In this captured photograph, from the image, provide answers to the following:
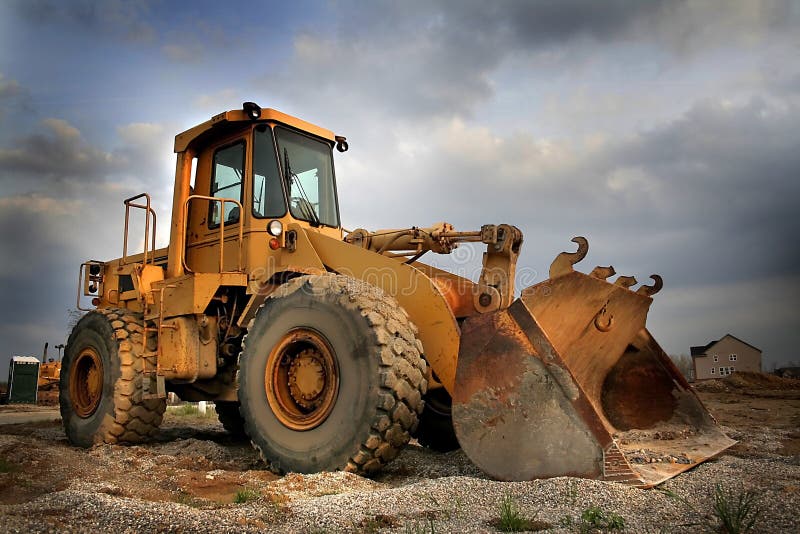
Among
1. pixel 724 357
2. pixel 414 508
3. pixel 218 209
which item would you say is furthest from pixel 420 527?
pixel 724 357

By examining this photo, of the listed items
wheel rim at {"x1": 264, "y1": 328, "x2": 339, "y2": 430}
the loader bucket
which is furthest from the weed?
wheel rim at {"x1": 264, "y1": 328, "x2": 339, "y2": 430}

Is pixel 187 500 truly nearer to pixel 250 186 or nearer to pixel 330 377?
pixel 330 377

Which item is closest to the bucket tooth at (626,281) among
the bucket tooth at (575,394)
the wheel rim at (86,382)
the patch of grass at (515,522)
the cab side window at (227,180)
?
the bucket tooth at (575,394)

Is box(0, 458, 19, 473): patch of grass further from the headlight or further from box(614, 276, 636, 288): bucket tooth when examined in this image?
box(614, 276, 636, 288): bucket tooth

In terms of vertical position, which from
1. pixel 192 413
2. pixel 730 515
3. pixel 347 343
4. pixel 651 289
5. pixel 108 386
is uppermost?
pixel 651 289

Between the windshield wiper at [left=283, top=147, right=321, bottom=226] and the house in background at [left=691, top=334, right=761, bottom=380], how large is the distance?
1509 inches

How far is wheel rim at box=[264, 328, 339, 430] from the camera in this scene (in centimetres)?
527

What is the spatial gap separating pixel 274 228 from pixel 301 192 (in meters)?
Result: 0.80

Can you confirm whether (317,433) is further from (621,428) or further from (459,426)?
(621,428)

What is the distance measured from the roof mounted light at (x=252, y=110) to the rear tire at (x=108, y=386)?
286 cm

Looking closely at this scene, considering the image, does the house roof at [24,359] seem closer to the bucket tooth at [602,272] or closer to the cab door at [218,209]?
the cab door at [218,209]

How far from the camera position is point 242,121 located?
7.38 metres

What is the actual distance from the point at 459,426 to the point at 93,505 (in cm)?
240

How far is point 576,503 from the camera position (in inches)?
147
